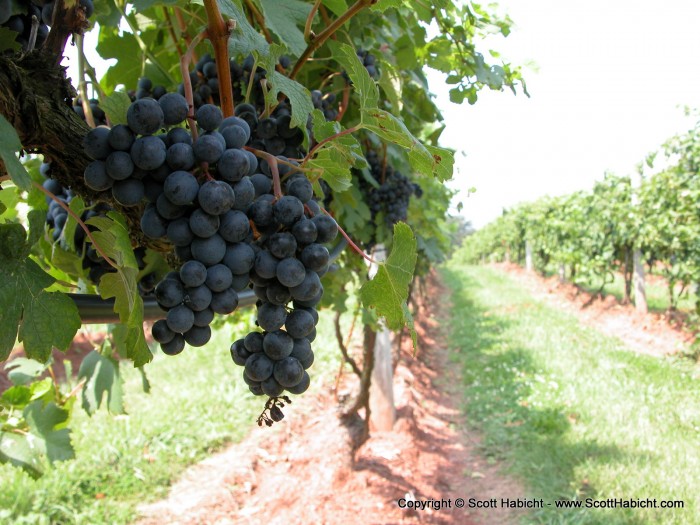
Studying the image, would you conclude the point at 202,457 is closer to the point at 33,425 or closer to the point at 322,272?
the point at 33,425

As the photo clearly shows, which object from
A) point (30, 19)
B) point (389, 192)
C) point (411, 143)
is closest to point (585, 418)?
point (389, 192)

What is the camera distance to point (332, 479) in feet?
14.5

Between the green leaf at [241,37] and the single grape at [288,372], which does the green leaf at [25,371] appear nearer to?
the single grape at [288,372]

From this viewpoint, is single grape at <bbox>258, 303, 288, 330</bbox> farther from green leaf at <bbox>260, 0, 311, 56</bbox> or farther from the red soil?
the red soil

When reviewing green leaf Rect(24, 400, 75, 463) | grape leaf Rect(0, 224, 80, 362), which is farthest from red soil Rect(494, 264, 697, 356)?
grape leaf Rect(0, 224, 80, 362)

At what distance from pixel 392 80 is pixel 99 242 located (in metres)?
1.18

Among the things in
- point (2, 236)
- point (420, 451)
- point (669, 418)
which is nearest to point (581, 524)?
point (420, 451)

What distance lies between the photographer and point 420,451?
5.73m

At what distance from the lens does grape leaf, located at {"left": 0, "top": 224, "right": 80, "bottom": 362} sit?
2.82 ft

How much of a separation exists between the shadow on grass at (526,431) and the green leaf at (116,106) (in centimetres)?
450

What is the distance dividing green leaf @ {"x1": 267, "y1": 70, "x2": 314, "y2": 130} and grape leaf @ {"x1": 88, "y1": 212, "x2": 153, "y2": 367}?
347mm

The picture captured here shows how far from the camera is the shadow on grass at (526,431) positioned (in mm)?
4652

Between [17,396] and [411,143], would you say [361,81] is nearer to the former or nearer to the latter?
[411,143]

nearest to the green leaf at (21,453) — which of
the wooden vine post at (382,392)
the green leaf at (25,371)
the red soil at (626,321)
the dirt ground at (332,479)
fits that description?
the green leaf at (25,371)
